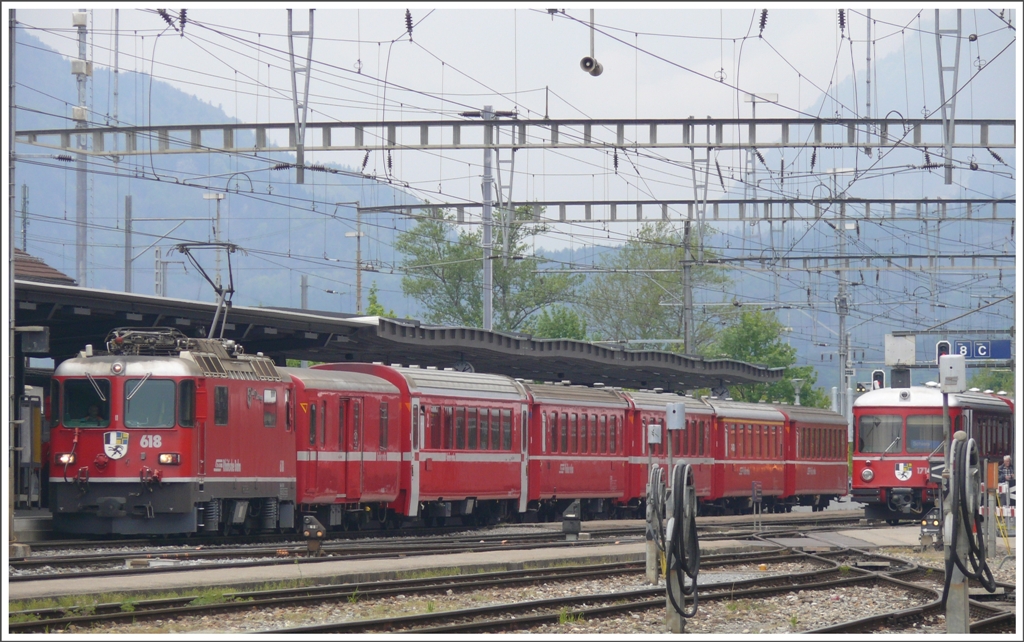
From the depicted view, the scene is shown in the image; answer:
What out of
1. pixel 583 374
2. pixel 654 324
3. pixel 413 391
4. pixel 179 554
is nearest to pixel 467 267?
pixel 654 324

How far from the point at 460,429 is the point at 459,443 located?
0.27 metres

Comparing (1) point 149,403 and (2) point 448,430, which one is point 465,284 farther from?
(1) point 149,403

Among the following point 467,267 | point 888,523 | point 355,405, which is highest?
point 467,267

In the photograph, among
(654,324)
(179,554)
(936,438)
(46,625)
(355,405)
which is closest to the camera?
(46,625)

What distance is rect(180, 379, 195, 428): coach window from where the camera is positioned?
22.0m

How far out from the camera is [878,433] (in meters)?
34.2

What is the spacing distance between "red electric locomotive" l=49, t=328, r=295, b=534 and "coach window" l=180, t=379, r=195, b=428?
0.05ft

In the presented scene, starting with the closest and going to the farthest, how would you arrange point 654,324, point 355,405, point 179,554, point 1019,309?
1. point 1019,309
2. point 179,554
3. point 355,405
4. point 654,324

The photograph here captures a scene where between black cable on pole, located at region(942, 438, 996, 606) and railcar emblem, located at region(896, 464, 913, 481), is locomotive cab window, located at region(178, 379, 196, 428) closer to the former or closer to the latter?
black cable on pole, located at region(942, 438, 996, 606)

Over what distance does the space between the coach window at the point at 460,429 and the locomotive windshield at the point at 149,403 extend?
7501 millimetres

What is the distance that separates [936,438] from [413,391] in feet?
43.2

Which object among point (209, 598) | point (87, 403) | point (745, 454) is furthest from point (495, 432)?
point (209, 598)

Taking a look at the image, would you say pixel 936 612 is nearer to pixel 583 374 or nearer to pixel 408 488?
pixel 408 488

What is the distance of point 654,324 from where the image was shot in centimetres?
9312
